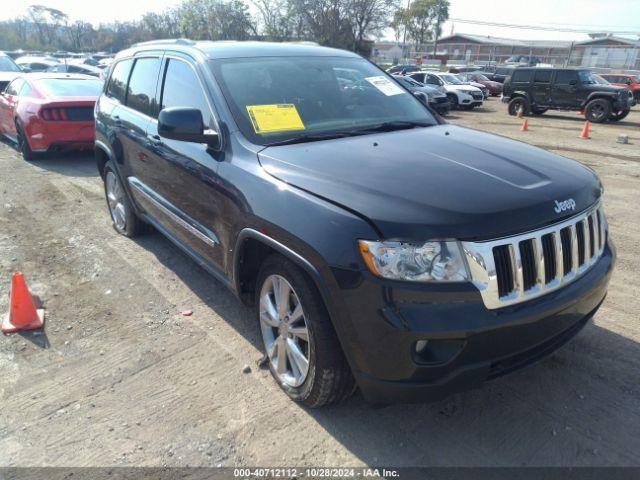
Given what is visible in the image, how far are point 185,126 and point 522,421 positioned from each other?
2.51m

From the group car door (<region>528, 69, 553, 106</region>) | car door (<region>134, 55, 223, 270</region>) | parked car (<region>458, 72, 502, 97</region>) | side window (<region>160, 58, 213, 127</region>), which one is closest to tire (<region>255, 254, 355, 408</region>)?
car door (<region>134, 55, 223, 270</region>)

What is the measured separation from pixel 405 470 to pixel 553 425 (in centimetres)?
87

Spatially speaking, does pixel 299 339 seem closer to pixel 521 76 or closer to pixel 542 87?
pixel 542 87

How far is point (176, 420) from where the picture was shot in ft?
8.68

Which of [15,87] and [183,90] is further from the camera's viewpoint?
[15,87]

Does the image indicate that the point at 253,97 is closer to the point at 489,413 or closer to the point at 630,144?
the point at 489,413

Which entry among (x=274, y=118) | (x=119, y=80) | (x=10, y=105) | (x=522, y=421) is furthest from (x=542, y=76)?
(x=522, y=421)

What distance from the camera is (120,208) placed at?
525 centimetres

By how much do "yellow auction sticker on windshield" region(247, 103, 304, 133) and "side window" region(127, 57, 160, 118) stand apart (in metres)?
1.33

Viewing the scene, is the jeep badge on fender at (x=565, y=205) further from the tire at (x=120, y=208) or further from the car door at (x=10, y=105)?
the car door at (x=10, y=105)

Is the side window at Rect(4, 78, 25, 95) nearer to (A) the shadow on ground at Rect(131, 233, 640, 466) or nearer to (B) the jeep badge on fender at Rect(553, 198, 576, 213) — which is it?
(A) the shadow on ground at Rect(131, 233, 640, 466)

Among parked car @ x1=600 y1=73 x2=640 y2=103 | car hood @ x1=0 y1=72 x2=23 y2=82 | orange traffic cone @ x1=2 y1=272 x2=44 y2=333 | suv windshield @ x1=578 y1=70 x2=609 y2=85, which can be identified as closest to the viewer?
orange traffic cone @ x1=2 y1=272 x2=44 y2=333

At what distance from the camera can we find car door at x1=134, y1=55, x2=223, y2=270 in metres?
3.09

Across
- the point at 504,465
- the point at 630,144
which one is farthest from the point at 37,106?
the point at 630,144
